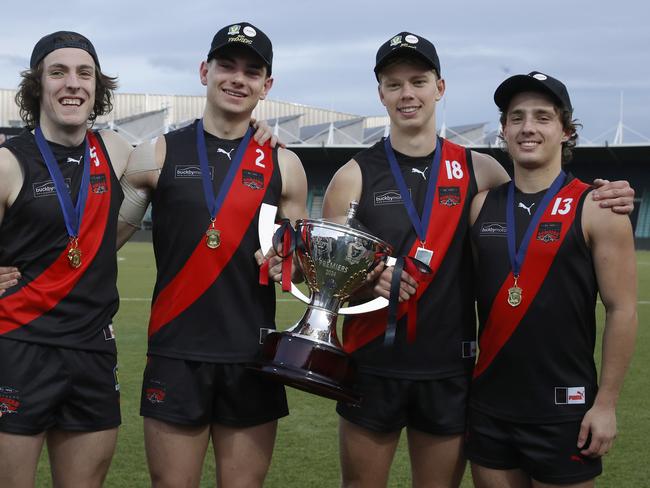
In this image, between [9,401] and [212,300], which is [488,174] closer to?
[212,300]

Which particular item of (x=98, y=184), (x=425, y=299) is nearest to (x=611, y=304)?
(x=425, y=299)

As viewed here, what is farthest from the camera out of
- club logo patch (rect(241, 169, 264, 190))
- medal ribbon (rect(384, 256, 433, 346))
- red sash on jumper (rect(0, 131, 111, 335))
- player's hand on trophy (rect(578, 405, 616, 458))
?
club logo patch (rect(241, 169, 264, 190))

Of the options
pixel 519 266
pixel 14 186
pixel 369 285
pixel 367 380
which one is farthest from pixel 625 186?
pixel 14 186

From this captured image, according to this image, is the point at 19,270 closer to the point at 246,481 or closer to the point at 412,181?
the point at 246,481

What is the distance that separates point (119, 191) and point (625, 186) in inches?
76.9

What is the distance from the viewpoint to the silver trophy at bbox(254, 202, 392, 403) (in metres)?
3.11

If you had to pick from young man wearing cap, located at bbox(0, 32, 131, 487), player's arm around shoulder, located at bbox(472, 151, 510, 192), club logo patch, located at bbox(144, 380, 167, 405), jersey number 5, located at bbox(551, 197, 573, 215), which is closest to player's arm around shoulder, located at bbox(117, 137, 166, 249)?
young man wearing cap, located at bbox(0, 32, 131, 487)

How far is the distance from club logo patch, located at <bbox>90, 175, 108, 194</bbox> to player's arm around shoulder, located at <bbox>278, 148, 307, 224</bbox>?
0.71m

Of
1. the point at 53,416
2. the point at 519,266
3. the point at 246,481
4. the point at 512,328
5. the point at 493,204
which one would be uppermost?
the point at 493,204

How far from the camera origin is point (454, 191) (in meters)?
3.47

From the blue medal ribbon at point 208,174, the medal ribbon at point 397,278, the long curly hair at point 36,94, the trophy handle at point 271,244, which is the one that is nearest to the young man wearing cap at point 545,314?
the medal ribbon at point 397,278

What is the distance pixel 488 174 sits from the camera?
357 cm

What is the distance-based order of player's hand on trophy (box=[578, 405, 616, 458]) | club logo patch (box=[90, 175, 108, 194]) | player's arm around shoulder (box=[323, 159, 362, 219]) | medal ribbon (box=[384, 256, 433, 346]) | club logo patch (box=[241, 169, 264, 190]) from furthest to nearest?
player's arm around shoulder (box=[323, 159, 362, 219])
club logo patch (box=[241, 169, 264, 190])
club logo patch (box=[90, 175, 108, 194])
medal ribbon (box=[384, 256, 433, 346])
player's hand on trophy (box=[578, 405, 616, 458])

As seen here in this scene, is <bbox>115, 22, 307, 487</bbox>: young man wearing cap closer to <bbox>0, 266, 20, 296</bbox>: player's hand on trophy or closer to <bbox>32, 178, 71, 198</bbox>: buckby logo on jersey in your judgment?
<bbox>32, 178, 71, 198</bbox>: buckby logo on jersey
